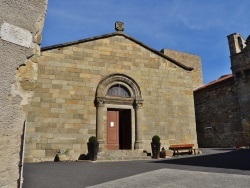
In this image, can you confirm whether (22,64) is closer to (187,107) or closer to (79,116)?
(79,116)

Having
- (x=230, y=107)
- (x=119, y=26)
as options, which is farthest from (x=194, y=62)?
(x=119, y=26)

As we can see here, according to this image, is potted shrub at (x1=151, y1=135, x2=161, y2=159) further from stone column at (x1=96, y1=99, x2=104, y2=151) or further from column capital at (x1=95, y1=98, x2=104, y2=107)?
column capital at (x1=95, y1=98, x2=104, y2=107)

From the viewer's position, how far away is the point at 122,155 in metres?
11.4

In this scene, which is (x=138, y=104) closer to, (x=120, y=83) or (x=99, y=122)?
(x=120, y=83)

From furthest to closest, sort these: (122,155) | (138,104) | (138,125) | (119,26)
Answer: (119,26), (138,104), (138,125), (122,155)

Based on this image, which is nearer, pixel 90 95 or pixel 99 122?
pixel 99 122

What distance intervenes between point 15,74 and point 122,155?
31.5 feet

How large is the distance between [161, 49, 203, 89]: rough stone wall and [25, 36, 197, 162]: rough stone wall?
480 inches

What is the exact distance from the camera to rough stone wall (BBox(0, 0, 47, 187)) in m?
2.26

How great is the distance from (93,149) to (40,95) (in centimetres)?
363

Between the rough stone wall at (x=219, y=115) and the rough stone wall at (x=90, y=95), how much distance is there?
603 centimetres

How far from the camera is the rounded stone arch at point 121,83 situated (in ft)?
40.8

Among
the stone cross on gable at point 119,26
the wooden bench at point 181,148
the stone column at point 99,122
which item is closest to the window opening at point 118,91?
the stone column at point 99,122

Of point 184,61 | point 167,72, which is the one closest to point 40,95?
point 167,72
